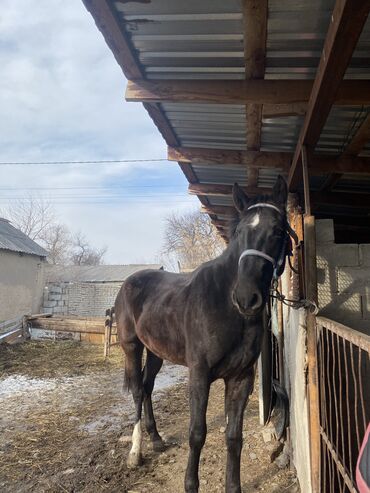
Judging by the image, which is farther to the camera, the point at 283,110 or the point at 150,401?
the point at 150,401

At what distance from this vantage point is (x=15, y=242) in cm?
1557

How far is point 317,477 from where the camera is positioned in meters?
2.19

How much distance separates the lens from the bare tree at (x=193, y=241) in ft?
90.4

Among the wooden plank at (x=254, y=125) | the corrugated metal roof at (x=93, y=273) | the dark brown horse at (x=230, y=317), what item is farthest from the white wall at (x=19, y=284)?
the wooden plank at (x=254, y=125)

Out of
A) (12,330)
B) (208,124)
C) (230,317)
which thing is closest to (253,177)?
(208,124)

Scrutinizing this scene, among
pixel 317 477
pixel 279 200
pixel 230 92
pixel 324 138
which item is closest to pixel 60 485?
pixel 317 477

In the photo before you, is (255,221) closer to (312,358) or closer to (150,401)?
(312,358)

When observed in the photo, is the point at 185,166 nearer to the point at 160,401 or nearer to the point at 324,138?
the point at 324,138

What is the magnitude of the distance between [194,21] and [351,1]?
3.10 feet

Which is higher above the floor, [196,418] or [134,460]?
[196,418]

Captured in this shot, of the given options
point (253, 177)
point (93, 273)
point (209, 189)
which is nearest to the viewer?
point (253, 177)

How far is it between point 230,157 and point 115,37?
2.06 meters

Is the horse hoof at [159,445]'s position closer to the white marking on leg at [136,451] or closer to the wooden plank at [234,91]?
the white marking on leg at [136,451]

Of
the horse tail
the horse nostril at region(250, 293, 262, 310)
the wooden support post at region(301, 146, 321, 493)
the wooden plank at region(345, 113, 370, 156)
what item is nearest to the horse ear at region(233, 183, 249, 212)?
the wooden support post at region(301, 146, 321, 493)
